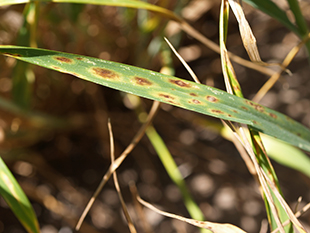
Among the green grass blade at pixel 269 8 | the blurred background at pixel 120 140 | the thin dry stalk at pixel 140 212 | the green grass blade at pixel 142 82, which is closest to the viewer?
the green grass blade at pixel 142 82

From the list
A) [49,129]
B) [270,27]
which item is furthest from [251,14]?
[49,129]

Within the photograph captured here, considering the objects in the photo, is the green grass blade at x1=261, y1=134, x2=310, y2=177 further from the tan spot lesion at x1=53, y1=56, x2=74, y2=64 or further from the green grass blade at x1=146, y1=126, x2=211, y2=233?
the tan spot lesion at x1=53, y1=56, x2=74, y2=64

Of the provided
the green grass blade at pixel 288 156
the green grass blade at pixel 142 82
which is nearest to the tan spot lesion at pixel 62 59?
the green grass blade at pixel 142 82

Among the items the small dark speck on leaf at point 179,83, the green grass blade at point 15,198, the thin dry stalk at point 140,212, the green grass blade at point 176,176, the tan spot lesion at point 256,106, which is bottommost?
the thin dry stalk at point 140,212

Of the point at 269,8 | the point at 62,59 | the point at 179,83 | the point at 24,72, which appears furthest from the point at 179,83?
the point at 24,72

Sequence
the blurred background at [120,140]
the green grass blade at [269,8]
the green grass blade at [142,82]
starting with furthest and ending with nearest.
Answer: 1. the blurred background at [120,140]
2. the green grass blade at [269,8]
3. the green grass blade at [142,82]

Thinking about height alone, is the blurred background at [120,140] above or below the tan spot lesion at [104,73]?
below

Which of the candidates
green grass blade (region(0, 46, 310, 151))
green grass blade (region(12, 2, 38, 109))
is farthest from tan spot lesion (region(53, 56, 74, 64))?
green grass blade (region(12, 2, 38, 109))

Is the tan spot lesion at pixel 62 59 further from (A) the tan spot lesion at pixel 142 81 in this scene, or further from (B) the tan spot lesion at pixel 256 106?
(B) the tan spot lesion at pixel 256 106
